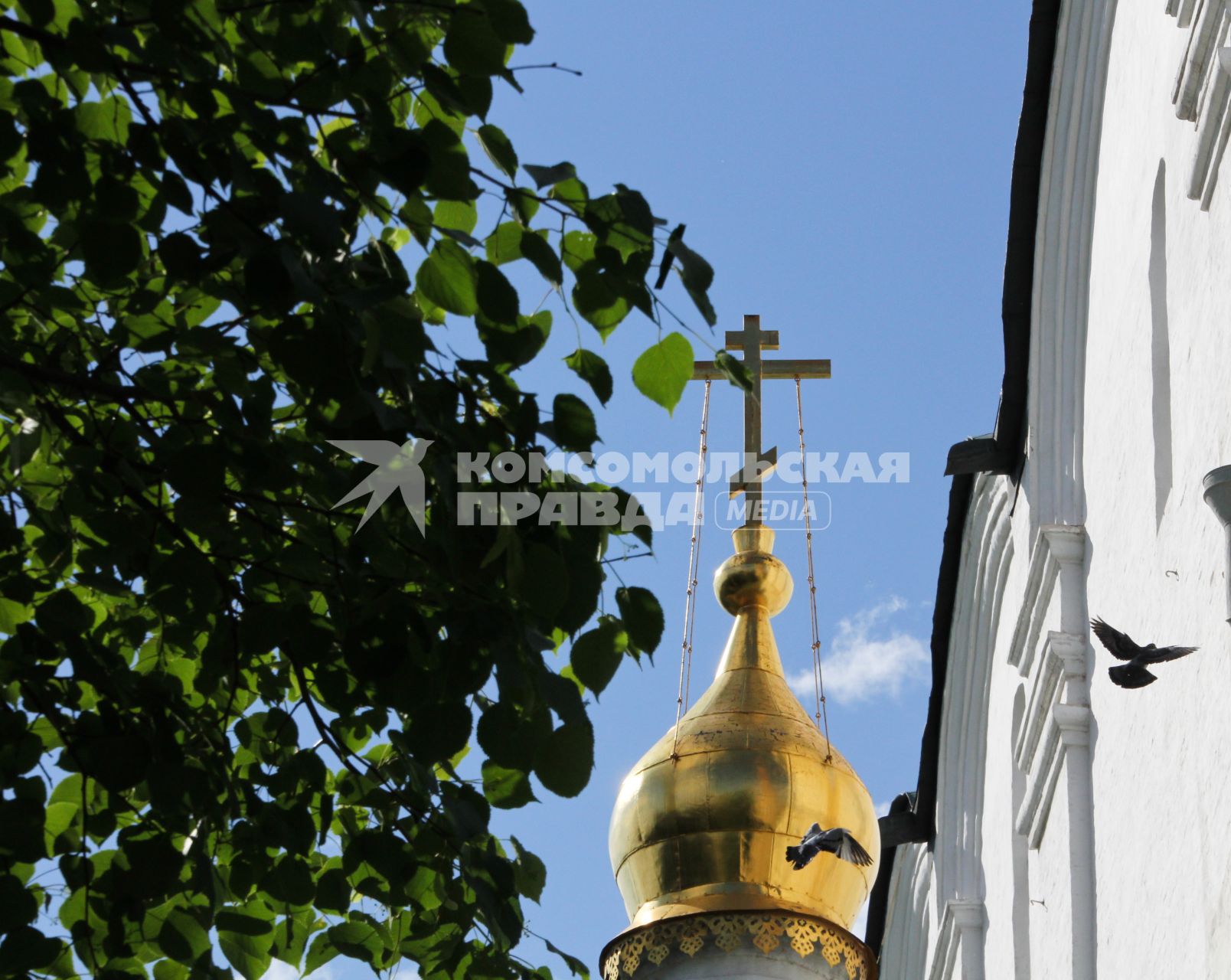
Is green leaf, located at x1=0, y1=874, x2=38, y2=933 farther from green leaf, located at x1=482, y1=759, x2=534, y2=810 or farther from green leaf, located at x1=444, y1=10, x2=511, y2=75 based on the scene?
green leaf, located at x1=444, y1=10, x2=511, y2=75

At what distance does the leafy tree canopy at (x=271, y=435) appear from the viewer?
3.44m

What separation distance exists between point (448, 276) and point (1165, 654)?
8.52 feet

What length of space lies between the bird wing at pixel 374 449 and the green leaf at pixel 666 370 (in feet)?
1.35

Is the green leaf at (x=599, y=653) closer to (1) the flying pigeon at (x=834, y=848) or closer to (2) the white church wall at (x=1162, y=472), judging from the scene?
(2) the white church wall at (x=1162, y=472)

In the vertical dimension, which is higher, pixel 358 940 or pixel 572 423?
pixel 572 423

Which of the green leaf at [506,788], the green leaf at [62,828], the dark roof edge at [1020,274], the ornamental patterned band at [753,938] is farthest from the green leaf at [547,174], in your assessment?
the ornamental patterned band at [753,938]

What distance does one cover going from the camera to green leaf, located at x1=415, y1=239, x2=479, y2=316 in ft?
11.8

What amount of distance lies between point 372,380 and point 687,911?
10350 millimetres

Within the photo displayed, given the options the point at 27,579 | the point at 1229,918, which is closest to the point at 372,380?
the point at 27,579

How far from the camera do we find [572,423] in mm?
3631

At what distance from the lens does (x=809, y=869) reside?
44.7 ft

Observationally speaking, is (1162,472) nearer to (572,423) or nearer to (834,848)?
(572,423)

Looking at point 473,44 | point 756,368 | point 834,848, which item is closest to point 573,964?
point 473,44

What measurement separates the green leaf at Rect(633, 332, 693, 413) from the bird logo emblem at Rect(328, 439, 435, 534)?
38 centimetres
